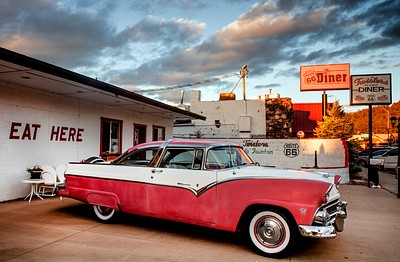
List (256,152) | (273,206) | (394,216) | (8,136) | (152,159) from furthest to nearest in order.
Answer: (256,152), (8,136), (394,216), (152,159), (273,206)

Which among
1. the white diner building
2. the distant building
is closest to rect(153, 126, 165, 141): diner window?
the white diner building

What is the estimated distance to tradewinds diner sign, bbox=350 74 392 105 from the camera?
1861 cm

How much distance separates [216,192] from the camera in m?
5.03

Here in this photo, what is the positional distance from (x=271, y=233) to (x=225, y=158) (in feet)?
5.01

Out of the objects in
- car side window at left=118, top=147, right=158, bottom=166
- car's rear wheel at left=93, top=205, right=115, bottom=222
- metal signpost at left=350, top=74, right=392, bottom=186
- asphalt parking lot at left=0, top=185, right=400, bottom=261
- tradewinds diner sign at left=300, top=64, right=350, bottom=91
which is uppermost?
tradewinds diner sign at left=300, top=64, right=350, bottom=91

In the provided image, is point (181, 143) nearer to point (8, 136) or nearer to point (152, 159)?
point (152, 159)

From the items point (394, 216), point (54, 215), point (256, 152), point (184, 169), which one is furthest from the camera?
point (256, 152)

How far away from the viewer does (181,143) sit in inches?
225

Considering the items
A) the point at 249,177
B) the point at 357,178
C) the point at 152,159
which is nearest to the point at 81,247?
the point at 152,159

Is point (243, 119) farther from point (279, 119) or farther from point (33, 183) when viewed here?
point (33, 183)

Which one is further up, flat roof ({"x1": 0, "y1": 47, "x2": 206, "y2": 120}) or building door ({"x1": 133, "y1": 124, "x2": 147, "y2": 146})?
flat roof ({"x1": 0, "y1": 47, "x2": 206, "y2": 120})

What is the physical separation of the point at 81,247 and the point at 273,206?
3.16m

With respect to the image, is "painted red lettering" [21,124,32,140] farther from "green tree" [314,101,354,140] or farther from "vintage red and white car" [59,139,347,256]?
"green tree" [314,101,354,140]

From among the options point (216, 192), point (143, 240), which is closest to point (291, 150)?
point (216, 192)
